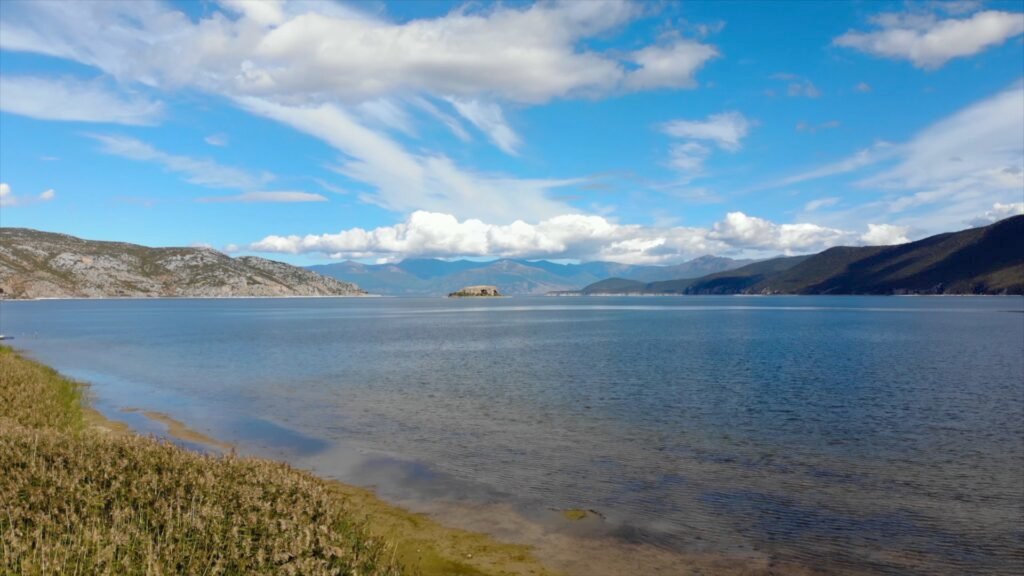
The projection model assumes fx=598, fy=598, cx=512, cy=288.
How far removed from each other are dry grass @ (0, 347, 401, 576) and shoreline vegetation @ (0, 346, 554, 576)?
4 cm

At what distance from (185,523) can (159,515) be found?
102 centimetres

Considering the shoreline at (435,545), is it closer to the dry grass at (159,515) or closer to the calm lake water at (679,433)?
the dry grass at (159,515)

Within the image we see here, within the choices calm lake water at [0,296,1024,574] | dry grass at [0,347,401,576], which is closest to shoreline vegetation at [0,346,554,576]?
dry grass at [0,347,401,576]

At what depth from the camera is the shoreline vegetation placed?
517 inches

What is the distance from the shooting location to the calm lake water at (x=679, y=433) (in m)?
22.5

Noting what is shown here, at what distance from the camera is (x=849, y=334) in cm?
11538

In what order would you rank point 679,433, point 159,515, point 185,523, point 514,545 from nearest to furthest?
point 185,523
point 159,515
point 514,545
point 679,433

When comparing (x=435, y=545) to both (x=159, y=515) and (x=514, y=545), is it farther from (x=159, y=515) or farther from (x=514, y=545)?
(x=159, y=515)

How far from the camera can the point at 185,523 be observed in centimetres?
1491

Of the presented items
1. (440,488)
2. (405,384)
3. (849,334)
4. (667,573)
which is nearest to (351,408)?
(405,384)

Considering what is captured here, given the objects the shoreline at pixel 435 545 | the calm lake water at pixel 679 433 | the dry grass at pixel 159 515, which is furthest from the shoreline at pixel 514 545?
the dry grass at pixel 159 515

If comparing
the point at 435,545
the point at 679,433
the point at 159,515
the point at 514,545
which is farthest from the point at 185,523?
the point at 679,433

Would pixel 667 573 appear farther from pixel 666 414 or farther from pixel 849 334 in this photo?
pixel 849 334

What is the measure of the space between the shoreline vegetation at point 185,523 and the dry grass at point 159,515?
39mm
